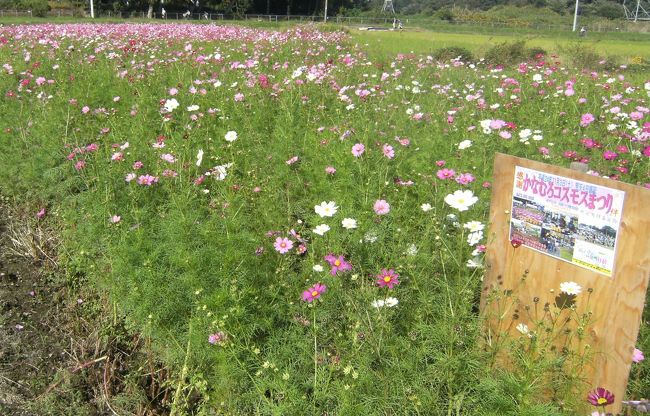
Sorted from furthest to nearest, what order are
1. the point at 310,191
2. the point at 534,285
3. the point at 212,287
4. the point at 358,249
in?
the point at 310,191 < the point at 358,249 < the point at 212,287 < the point at 534,285

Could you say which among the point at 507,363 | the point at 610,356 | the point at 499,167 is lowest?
the point at 507,363

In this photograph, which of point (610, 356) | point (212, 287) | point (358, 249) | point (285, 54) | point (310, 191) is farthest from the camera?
point (285, 54)

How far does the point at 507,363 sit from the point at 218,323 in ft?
3.31

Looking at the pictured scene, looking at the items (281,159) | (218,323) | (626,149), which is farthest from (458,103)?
(218,323)

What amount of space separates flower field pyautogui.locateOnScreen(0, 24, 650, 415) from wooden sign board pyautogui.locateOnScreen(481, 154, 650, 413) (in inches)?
3.2

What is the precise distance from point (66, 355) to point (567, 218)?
2160 millimetres

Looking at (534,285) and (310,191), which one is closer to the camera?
(534,285)

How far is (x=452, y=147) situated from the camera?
3.40 meters

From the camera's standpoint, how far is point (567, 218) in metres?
1.57

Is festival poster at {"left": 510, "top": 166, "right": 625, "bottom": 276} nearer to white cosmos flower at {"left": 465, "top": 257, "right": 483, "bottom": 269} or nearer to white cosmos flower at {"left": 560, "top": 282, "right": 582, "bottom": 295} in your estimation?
white cosmos flower at {"left": 560, "top": 282, "right": 582, "bottom": 295}

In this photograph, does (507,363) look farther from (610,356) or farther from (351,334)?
(351,334)

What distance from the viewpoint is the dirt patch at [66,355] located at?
6.72 ft

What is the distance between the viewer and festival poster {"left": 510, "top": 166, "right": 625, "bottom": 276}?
1.46m

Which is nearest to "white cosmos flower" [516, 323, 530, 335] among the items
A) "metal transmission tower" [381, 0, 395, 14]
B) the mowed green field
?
the mowed green field
